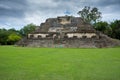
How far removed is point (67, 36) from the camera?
36.1 m

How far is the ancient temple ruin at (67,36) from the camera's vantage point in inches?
1267

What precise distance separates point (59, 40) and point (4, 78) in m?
27.2

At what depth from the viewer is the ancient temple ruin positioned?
3219 cm

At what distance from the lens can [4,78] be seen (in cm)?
664

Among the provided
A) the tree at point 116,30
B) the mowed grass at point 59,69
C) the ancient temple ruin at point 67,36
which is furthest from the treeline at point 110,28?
the mowed grass at point 59,69

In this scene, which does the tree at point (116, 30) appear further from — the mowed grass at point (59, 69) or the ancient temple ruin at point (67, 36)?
the mowed grass at point (59, 69)

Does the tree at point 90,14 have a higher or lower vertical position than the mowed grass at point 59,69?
higher

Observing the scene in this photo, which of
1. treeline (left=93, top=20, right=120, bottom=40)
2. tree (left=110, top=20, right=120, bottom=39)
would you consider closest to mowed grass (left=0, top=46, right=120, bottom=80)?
tree (left=110, top=20, right=120, bottom=39)

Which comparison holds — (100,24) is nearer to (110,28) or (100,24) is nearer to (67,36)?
(110,28)

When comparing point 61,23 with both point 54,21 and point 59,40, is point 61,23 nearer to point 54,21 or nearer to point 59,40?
point 54,21

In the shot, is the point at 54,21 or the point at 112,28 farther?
the point at 112,28

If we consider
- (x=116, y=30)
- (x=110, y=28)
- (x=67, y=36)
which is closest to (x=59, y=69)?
(x=67, y=36)

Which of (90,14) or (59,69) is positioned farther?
(90,14)

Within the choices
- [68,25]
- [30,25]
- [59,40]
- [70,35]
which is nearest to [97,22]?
[68,25]
